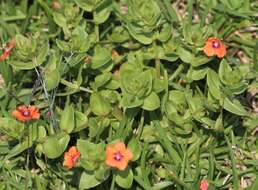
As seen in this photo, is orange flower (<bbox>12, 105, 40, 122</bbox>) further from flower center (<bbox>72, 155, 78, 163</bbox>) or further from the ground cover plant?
flower center (<bbox>72, 155, 78, 163</bbox>)

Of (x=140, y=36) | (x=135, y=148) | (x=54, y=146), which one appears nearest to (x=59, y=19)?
(x=140, y=36)

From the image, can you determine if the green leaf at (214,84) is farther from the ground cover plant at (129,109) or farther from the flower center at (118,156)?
the flower center at (118,156)

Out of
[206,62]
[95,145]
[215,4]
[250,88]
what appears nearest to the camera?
[95,145]

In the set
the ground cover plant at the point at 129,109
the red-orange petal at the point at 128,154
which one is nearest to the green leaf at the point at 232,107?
the ground cover plant at the point at 129,109

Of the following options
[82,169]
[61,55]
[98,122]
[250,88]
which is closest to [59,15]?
[61,55]

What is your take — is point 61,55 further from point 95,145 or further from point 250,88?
point 250,88

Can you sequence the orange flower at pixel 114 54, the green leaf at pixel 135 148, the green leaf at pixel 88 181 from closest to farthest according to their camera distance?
the green leaf at pixel 88 181 → the green leaf at pixel 135 148 → the orange flower at pixel 114 54
